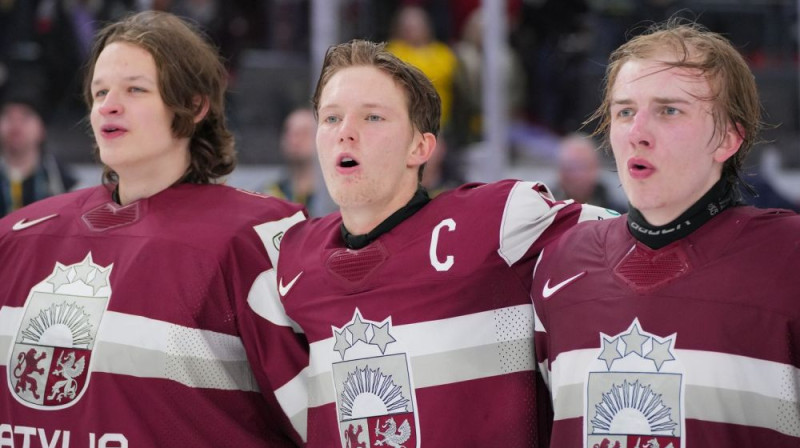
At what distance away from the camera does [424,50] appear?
6.38 m

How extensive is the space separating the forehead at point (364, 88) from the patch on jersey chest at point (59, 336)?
2.44 feet

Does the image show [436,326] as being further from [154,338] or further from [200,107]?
[200,107]

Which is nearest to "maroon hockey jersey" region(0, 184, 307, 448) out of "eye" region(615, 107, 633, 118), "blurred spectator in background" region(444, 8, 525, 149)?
"eye" region(615, 107, 633, 118)

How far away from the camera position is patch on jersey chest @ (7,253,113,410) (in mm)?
2869

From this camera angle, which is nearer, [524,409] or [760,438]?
[760,438]

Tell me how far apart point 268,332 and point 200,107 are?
0.69 meters

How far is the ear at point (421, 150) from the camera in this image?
2779 millimetres

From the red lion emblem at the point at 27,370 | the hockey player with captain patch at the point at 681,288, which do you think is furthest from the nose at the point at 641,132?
the red lion emblem at the point at 27,370

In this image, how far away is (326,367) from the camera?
2.71 meters

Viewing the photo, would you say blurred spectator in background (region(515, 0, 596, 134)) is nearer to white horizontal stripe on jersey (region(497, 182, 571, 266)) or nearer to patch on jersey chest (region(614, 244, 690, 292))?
white horizontal stripe on jersey (region(497, 182, 571, 266))

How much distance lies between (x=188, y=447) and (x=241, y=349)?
0.27 metres

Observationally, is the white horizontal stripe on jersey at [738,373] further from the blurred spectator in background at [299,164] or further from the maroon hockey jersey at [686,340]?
the blurred spectator in background at [299,164]

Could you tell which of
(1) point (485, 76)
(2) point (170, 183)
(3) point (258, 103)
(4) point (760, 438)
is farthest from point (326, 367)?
(3) point (258, 103)

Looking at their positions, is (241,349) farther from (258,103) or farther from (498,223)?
(258,103)
